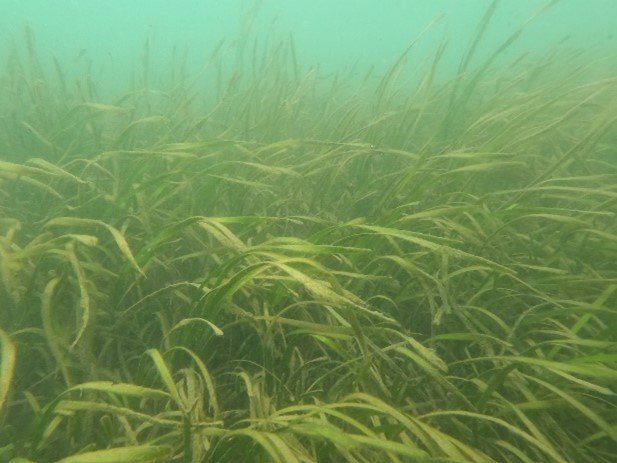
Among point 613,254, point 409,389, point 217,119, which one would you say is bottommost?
point 409,389

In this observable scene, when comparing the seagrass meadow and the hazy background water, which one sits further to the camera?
the hazy background water

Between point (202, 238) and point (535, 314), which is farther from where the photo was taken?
point (202, 238)

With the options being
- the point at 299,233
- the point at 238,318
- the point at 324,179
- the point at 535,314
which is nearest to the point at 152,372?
the point at 238,318

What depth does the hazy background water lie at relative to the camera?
571 cm

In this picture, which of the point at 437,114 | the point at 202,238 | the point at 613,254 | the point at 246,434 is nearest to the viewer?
the point at 246,434

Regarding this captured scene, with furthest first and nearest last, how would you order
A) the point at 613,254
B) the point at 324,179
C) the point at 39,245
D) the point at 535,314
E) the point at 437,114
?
the point at 437,114 < the point at 324,179 < the point at 613,254 < the point at 535,314 < the point at 39,245

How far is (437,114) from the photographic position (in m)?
3.36

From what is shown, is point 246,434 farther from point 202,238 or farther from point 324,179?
point 324,179

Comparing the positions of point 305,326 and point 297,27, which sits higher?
point 297,27

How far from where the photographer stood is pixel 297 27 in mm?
20828

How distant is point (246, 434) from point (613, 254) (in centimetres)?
149

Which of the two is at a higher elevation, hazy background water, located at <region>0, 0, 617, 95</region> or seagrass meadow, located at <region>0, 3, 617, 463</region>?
hazy background water, located at <region>0, 0, 617, 95</region>

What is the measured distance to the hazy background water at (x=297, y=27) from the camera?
5.71m

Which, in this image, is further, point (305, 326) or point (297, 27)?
point (297, 27)
